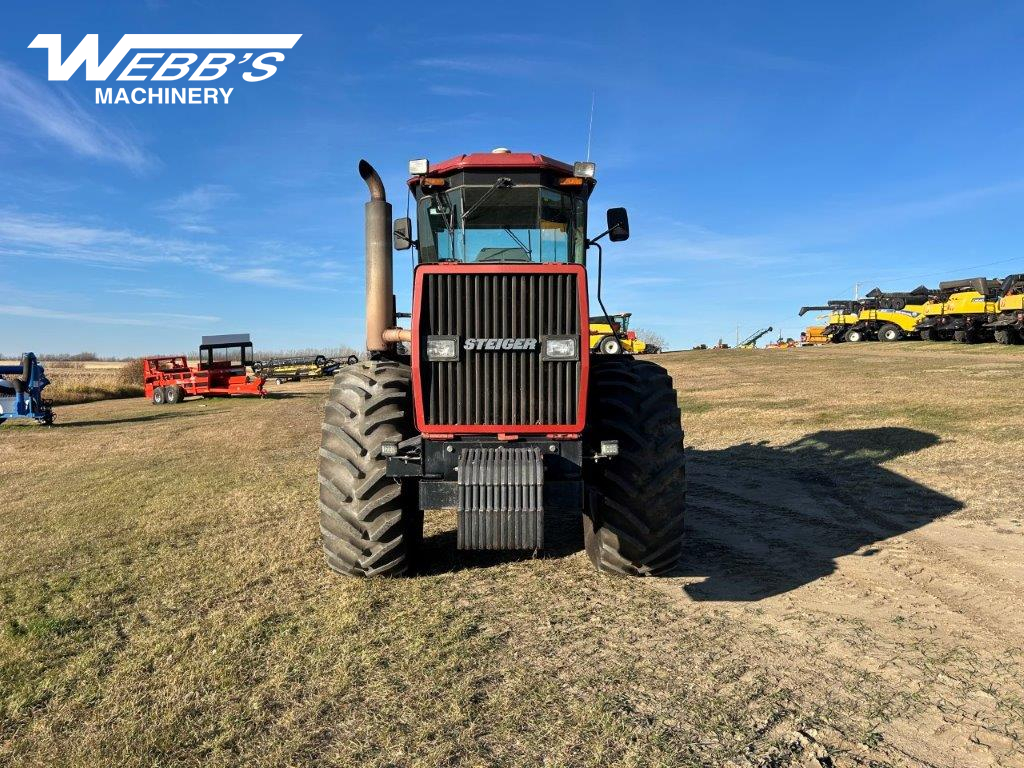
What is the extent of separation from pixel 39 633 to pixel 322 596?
68.4 inches

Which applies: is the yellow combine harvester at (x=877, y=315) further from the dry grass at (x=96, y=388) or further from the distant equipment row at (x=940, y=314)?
the dry grass at (x=96, y=388)

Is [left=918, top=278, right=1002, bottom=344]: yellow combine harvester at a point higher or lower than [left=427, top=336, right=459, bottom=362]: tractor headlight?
higher

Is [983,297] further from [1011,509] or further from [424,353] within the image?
[424,353]

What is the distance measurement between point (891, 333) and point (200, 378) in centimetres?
3799

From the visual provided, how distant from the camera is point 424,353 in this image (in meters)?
4.70

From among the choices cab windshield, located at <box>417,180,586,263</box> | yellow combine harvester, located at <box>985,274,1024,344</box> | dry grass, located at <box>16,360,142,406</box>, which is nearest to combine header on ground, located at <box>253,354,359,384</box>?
dry grass, located at <box>16,360,142,406</box>

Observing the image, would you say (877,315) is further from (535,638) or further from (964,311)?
(535,638)

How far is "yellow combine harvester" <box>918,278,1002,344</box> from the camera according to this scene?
3030 cm

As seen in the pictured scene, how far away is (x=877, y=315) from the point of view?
134ft

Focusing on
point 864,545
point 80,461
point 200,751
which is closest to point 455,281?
point 200,751

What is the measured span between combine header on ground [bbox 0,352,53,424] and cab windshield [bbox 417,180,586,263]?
1776 cm

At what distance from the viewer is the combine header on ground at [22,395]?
706 inches

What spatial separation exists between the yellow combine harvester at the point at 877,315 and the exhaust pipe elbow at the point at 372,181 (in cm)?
3929

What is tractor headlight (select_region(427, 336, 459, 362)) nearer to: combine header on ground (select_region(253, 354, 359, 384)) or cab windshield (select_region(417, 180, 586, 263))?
cab windshield (select_region(417, 180, 586, 263))
